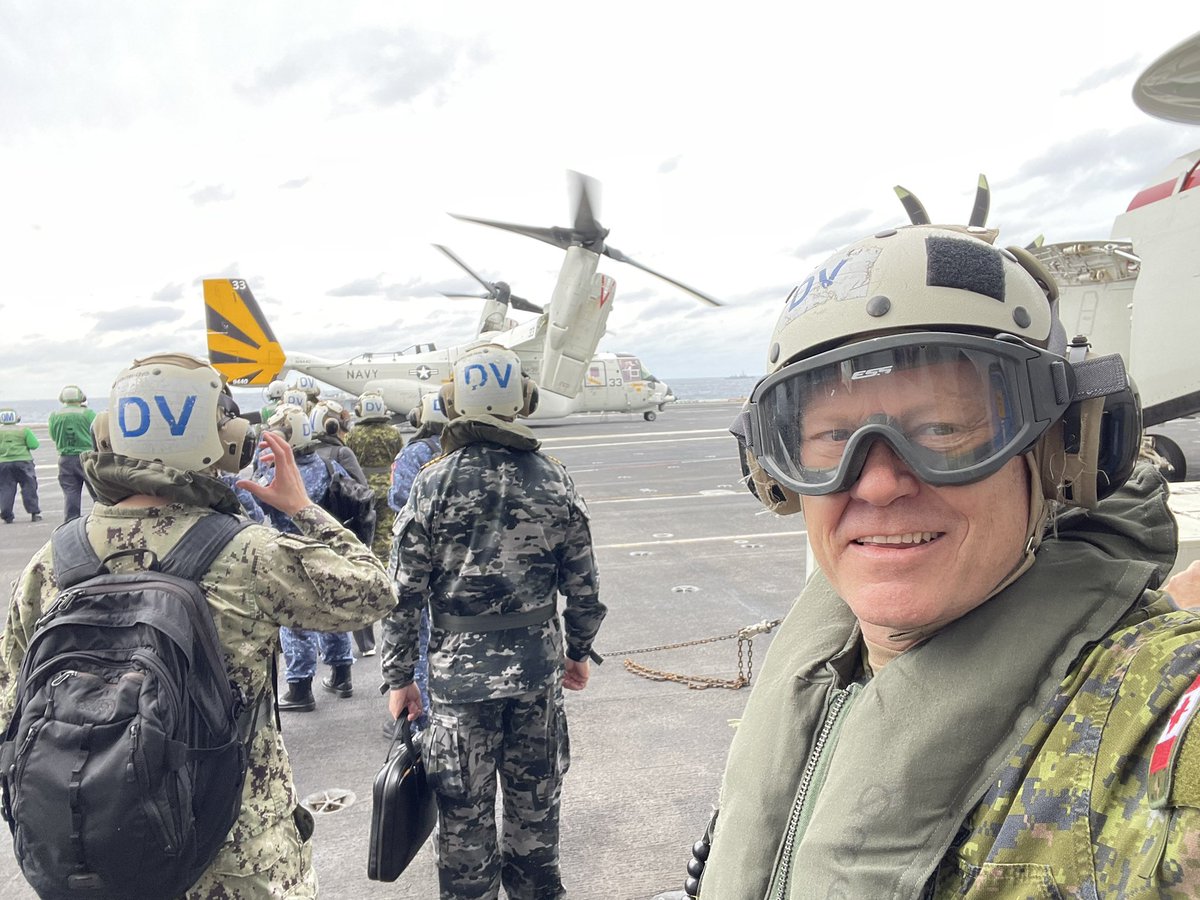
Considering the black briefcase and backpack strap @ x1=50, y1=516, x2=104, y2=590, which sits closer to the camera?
backpack strap @ x1=50, y1=516, x2=104, y2=590

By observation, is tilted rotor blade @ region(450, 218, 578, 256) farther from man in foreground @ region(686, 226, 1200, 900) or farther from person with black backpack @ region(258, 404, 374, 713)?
man in foreground @ region(686, 226, 1200, 900)

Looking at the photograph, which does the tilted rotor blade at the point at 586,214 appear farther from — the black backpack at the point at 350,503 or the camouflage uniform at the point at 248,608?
the camouflage uniform at the point at 248,608

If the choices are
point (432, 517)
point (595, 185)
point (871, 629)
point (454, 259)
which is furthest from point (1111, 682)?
point (454, 259)

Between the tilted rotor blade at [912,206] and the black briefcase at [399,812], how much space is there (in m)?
2.26

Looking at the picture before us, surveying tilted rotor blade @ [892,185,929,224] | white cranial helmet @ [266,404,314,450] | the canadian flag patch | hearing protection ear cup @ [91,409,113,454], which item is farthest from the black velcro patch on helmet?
white cranial helmet @ [266,404,314,450]

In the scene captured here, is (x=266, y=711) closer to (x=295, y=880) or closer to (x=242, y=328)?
(x=295, y=880)

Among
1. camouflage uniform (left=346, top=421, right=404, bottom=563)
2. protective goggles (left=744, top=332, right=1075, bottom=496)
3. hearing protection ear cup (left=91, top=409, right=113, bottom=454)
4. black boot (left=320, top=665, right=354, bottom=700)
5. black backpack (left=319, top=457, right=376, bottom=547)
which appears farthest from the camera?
camouflage uniform (left=346, top=421, right=404, bottom=563)

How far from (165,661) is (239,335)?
81.6 feet

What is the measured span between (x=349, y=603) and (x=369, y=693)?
122 inches

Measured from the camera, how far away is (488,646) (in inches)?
108

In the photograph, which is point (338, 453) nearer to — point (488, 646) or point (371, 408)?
point (371, 408)

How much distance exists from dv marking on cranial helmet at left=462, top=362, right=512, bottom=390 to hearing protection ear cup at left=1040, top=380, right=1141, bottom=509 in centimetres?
227

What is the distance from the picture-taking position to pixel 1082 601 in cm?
93

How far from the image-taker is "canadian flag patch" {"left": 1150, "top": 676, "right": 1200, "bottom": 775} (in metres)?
0.73
